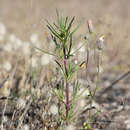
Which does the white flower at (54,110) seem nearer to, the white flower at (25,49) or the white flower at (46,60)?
the white flower at (46,60)

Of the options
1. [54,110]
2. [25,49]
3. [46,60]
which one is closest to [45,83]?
[46,60]

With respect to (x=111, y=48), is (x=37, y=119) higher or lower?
lower

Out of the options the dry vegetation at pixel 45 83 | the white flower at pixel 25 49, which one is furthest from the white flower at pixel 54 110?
the white flower at pixel 25 49

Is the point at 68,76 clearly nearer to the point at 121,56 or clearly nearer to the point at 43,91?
the point at 43,91

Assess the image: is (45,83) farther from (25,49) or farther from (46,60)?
(25,49)

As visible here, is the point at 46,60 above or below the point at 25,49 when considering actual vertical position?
below

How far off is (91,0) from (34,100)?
316 inches

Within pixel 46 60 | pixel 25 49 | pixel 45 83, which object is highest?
pixel 25 49

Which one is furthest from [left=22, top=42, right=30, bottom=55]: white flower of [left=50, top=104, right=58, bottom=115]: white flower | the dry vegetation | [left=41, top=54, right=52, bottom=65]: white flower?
[left=50, top=104, right=58, bottom=115]: white flower

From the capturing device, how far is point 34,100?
5.96ft

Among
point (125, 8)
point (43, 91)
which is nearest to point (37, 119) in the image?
point (43, 91)

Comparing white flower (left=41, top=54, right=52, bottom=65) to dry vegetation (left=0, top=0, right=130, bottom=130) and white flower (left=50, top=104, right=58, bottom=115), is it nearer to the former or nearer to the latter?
dry vegetation (left=0, top=0, right=130, bottom=130)

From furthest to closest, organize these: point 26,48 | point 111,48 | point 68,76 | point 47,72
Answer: point 111,48
point 26,48
point 47,72
point 68,76

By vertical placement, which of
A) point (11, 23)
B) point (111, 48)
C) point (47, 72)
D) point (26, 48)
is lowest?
point (47, 72)
